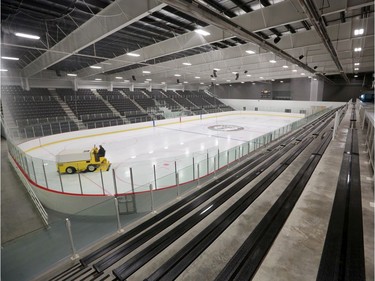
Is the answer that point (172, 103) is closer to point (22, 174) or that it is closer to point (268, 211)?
point (22, 174)

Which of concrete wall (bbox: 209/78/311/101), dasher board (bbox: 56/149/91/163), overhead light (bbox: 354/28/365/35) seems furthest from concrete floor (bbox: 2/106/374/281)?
concrete wall (bbox: 209/78/311/101)

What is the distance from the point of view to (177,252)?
2148mm

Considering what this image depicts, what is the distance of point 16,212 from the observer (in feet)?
17.9

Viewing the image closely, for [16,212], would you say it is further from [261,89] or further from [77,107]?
[261,89]

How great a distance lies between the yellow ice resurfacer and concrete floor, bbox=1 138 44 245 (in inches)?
55.0

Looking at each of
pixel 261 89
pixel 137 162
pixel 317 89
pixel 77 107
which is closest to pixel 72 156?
pixel 137 162

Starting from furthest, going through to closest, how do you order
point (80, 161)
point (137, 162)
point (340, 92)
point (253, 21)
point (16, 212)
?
point (340, 92)
point (80, 161)
point (137, 162)
point (253, 21)
point (16, 212)

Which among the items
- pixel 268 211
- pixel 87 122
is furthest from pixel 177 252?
pixel 87 122

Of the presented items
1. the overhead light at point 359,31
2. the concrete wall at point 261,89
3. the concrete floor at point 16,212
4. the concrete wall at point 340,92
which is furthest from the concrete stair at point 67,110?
the concrete wall at point 340,92

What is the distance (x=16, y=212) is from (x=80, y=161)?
98.2 inches

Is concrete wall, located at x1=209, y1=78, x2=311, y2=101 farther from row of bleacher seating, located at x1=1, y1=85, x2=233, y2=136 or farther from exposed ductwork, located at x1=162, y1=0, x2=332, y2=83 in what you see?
exposed ductwork, located at x1=162, y1=0, x2=332, y2=83

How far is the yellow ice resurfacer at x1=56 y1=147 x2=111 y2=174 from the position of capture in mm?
7215

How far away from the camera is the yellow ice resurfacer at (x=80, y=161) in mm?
7215

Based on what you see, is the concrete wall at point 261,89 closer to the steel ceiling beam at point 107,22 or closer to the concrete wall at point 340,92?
the concrete wall at point 340,92
